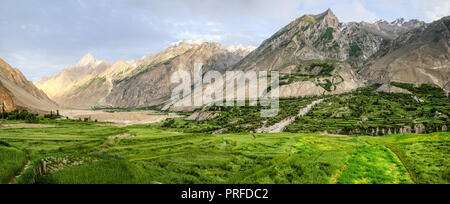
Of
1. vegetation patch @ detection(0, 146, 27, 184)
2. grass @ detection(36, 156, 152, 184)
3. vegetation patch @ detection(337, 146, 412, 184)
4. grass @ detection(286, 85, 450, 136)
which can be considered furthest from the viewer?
grass @ detection(286, 85, 450, 136)

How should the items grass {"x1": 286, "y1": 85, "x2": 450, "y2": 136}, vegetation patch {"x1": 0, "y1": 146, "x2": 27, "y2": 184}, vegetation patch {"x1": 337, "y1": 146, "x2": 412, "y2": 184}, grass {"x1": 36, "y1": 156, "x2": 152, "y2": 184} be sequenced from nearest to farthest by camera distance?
grass {"x1": 36, "y1": 156, "x2": 152, "y2": 184}, vegetation patch {"x1": 0, "y1": 146, "x2": 27, "y2": 184}, vegetation patch {"x1": 337, "y1": 146, "x2": 412, "y2": 184}, grass {"x1": 286, "y1": 85, "x2": 450, "y2": 136}

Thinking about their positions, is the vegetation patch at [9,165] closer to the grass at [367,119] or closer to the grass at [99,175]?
the grass at [99,175]

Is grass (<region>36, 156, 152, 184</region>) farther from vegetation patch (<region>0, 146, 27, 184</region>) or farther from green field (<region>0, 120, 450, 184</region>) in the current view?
vegetation patch (<region>0, 146, 27, 184</region>)

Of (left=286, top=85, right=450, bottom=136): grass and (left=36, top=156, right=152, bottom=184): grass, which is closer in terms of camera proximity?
(left=36, top=156, right=152, bottom=184): grass

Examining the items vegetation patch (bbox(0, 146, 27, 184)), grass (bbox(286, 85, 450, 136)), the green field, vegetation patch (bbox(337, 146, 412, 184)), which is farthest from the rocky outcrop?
vegetation patch (bbox(337, 146, 412, 184))

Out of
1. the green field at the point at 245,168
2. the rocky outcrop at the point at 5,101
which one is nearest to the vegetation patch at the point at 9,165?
the green field at the point at 245,168

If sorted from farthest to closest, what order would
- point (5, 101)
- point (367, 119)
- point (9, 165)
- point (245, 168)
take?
point (5, 101) < point (367, 119) < point (245, 168) < point (9, 165)

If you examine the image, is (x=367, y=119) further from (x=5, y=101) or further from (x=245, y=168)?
(x=5, y=101)

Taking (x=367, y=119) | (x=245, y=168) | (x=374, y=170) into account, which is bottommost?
(x=245, y=168)

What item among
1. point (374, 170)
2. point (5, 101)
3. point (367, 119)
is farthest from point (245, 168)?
point (5, 101)

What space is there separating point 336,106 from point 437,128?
76.1m
